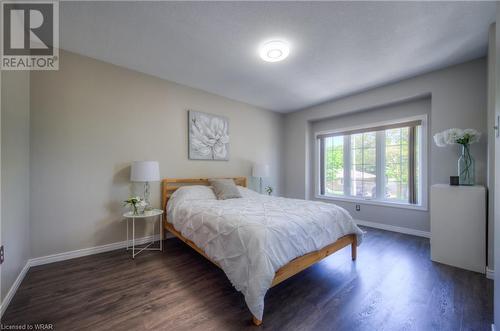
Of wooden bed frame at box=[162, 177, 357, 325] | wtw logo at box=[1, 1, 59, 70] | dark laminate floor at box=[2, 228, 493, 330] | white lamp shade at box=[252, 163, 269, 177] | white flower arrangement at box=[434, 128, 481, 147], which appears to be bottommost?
dark laminate floor at box=[2, 228, 493, 330]

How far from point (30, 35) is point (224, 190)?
288 centimetres

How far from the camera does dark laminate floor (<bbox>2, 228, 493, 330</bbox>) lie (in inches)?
56.3

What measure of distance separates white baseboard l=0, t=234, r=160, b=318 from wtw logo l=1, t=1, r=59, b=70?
1.88 m

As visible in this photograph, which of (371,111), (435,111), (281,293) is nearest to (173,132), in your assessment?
(281,293)

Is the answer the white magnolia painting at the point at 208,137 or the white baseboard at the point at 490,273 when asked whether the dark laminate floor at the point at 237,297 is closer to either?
the white baseboard at the point at 490,273

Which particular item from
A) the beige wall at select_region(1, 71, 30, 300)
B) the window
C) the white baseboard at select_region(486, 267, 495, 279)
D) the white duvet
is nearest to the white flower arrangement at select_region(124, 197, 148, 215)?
the white duvet

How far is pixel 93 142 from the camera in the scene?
256cm

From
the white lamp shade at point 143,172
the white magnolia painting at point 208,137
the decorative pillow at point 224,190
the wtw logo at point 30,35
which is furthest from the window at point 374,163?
the wtw logo at point 30,35

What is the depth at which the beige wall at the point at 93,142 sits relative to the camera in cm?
227

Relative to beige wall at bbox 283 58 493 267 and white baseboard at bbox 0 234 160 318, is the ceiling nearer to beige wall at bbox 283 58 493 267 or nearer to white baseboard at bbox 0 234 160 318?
beige wall at bbox 283 58 493 267

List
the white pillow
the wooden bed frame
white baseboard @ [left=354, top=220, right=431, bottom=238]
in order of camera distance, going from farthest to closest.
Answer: white baseboard @ [left=354, top=220, right=431, bottom=238] < the white pillow < the wooden bed frame

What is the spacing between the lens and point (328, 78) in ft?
10.3

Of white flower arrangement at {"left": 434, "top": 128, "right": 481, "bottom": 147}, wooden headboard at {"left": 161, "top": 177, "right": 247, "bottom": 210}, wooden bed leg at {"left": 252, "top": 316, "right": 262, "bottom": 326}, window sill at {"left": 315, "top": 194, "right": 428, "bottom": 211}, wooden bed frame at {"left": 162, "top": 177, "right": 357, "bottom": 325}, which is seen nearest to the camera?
wooden bed leg at {"left": 252, "top": 316, "right": 262, "bottom": 326}

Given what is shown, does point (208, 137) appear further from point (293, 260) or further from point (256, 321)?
point (256, 321)
